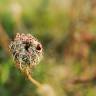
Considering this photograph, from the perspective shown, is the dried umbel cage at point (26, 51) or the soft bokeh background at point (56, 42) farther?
the soft bokeh background at point (56, 42)

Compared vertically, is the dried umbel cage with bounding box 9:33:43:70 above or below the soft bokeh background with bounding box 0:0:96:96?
below

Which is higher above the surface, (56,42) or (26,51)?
(56,42)

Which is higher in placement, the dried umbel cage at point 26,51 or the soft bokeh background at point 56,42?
the soft bokeh background at point 56,42

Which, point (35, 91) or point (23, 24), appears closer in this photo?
point (35, 91)

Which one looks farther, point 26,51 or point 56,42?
point 56,42

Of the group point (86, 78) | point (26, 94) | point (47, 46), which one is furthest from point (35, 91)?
point (47, 46)

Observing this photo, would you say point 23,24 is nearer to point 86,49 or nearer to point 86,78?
point 86,49

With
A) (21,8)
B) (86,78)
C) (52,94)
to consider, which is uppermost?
(21,8)

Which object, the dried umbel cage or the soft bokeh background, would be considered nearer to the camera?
the dried umbel cage
